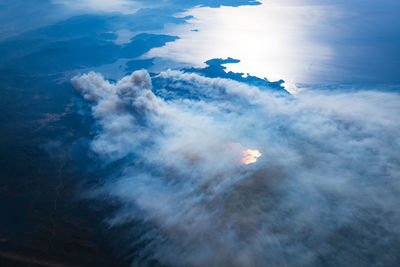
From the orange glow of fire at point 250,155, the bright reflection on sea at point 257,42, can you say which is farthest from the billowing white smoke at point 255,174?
the bright reflection on sea at point 257,42

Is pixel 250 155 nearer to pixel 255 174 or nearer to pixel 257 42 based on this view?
pixel 255 174

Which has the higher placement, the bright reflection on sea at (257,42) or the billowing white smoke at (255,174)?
the bright reflection on sea at (257,42)

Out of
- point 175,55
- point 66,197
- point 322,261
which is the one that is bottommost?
point 322,261

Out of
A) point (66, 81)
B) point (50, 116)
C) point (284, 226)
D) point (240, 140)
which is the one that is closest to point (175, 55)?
point (66, 81)

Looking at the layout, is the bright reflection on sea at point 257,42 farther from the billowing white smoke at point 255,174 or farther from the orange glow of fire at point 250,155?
the orange glow of fire at point 250,155

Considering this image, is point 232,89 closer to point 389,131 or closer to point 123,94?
point 123,94
